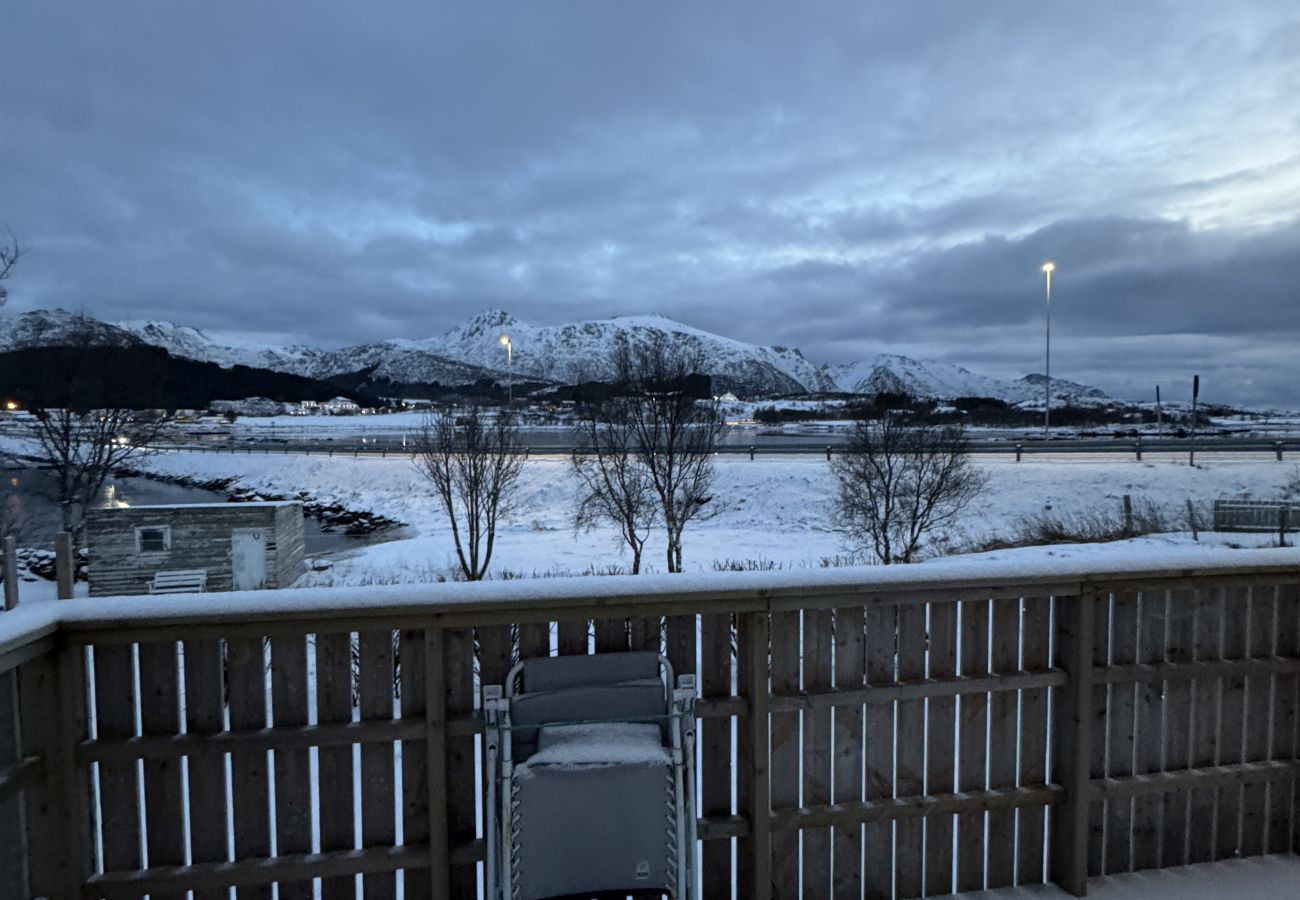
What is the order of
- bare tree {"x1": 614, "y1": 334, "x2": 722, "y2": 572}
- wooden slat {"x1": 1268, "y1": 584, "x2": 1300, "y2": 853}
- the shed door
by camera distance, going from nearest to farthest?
wooden slat {"x1": 1268, "y1": 584, "x2": 1300, "y2": 853} → the shed door → bare tree {"x1": 614, "y1": 334, "x2": 722, "y2": 572}

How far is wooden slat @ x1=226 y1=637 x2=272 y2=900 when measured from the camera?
2646 millimetres

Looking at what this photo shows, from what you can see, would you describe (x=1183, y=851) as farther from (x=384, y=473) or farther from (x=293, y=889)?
(x=384, y=473)

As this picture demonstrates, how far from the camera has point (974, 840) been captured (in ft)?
10.5

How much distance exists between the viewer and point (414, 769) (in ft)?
9.00

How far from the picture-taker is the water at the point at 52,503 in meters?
22.0

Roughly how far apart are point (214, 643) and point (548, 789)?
132 cm

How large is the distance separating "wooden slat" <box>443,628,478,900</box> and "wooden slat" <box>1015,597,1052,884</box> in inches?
91.5

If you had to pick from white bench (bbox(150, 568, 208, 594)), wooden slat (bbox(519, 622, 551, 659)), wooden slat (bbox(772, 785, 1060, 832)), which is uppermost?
wooden slat (bbox(519, 622, 551, 659))

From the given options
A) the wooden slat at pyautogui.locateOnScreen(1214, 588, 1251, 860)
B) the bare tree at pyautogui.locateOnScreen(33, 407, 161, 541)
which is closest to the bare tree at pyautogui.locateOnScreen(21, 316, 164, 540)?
the bare tree at pyautogui.locateOnScreen(33, 407, 161, 541)

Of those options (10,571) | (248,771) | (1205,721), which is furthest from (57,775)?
(10,571)

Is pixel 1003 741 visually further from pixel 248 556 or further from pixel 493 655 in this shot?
pixel 248 556

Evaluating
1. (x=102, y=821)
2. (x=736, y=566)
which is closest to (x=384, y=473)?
(x=736, y=566)

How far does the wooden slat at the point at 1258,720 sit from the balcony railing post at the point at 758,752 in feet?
7.83

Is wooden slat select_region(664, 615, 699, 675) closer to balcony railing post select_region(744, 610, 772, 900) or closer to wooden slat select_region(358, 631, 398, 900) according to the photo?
balcony railing post select_region(744, 610, 772, 900)
